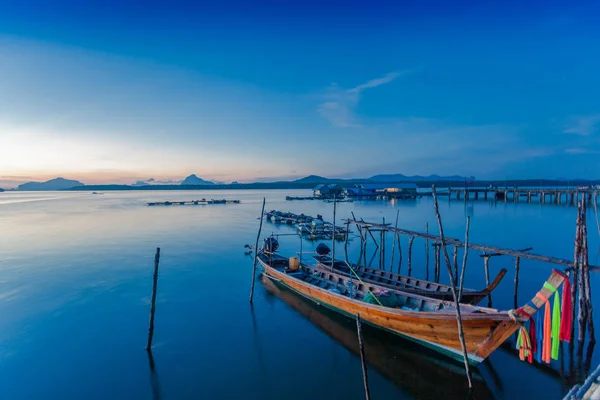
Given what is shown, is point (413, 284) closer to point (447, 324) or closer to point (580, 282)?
point (447, 324)

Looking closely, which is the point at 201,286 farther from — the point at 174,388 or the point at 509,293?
the point at 509,293

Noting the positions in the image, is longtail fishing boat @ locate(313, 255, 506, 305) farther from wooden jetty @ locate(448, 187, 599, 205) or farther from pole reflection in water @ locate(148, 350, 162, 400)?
wooden jetty @ locate(448, 187, 599, 205)

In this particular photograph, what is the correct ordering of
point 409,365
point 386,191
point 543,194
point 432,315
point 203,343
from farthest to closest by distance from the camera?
1. point 386,191
2. point 543,194
3. point 203,343
4. point 409,365
5. point 432,315

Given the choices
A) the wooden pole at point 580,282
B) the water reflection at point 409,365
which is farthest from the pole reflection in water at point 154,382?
the wooden pole at point 580,282

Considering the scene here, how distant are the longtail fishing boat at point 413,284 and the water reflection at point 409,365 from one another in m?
2.33

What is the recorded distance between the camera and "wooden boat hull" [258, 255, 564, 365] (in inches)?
313

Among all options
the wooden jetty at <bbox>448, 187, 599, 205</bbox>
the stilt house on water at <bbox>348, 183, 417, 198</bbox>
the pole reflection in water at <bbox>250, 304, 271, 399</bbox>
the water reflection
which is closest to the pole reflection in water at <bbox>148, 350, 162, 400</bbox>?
the pole reflection in water at <bbox>250, 304, 271, 399</bbox>

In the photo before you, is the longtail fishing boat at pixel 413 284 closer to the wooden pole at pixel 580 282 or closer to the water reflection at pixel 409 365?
the wooden pole at pixel 580 282

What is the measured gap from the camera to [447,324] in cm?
888

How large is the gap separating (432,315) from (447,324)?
417mm

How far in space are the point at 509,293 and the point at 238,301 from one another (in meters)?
13.0

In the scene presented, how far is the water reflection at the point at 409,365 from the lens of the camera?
872cm

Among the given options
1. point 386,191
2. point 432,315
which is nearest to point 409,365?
point 432,315

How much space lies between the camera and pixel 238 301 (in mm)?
16125
